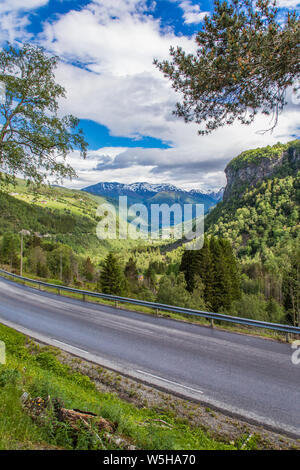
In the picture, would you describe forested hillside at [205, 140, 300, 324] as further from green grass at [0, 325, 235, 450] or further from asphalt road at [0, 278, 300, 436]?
green grass at [0, 325, 235, 450]

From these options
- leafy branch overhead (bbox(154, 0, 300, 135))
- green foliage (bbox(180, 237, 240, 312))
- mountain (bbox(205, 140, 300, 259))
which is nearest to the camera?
leafy branch overhead (bbox(154, 0, 300, 135))

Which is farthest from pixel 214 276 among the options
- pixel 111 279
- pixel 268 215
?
Result: pixel 268 215

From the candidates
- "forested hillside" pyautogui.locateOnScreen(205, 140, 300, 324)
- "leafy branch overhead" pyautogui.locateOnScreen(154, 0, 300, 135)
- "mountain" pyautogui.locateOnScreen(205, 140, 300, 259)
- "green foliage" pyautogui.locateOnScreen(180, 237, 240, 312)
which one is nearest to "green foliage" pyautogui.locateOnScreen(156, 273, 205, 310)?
"green foliage" pyautogui.locateOnScreen(180, 237, 240, 312)

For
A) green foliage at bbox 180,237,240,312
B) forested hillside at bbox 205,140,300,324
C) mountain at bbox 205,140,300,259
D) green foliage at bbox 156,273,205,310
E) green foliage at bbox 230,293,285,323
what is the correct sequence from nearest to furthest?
green foliage at bbox 156,273,205,310 → green foliage at bbox 230,293,285,323 → green foliage at bbox 180,237,240,312 → forested hillside at bbox 205,140,300,324 → mountain at bbox 205,140,300,259

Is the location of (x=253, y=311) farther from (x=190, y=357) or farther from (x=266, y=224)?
(x=266, y=224)

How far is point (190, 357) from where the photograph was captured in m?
8.82

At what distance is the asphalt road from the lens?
6094 millimetres

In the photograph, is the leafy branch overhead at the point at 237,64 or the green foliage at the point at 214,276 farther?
the green foliage at the point at 214,276

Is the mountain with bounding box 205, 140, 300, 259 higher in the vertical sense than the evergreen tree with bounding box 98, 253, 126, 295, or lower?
higher

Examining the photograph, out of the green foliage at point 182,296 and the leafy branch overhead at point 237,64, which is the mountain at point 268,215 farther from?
the leafy branch overhead at point 237,64

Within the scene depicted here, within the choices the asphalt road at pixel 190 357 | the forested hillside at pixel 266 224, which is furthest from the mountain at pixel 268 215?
the asphalt road at pixel 190 357

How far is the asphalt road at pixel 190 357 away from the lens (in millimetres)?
6094

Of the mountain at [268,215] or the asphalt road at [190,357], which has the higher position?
the mountain at [268,215]
